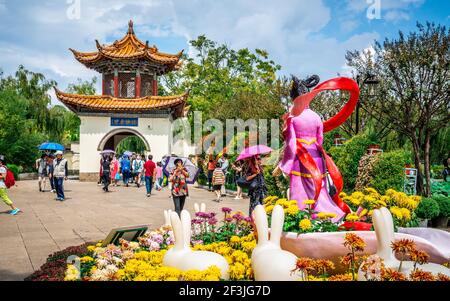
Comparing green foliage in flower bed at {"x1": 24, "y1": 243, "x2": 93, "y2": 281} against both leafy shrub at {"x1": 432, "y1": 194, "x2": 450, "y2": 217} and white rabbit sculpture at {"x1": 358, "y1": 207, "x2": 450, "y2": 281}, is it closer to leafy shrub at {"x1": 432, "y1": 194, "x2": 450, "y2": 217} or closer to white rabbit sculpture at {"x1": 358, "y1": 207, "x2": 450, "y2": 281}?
white rabbit sculpture at {"x1": 358, "y1": 207, "x2": 450, "y2": 281}

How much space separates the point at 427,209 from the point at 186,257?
6864 millimetres

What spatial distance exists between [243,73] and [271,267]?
29.8 m

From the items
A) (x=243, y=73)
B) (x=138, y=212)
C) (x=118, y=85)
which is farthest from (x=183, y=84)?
(x=138, y=212)

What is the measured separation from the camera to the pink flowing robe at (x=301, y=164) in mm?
4762

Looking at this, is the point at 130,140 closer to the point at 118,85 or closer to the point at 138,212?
the point at 118,85

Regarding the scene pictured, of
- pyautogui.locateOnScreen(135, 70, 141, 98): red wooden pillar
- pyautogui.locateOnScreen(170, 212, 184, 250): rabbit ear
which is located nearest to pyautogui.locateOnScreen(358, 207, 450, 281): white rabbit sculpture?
pyautogui.locateOnScreen(170, 212, 184, 250): rabbit ear

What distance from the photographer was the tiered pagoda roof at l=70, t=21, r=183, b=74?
24.3 meters

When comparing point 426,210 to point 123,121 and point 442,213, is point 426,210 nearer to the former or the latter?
point 442,213

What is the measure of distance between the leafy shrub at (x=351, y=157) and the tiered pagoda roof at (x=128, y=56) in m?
17.4

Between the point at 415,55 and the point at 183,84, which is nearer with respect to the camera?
the point at 415,55

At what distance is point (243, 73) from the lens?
3177 cm

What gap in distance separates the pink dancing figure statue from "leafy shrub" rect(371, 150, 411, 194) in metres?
3.53

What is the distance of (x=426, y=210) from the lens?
8.30m

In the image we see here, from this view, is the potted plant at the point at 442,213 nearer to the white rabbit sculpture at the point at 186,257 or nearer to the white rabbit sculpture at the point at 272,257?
the white rabbit sculpture at the point at 272,257
